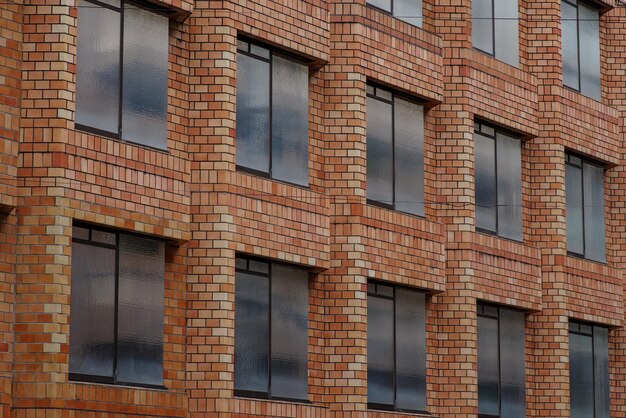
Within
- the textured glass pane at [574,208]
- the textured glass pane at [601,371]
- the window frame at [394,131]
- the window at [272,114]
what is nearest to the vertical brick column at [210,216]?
the window at [272,114]

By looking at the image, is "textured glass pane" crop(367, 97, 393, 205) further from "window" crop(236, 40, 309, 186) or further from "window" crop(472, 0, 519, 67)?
"window" crop(472, 0, 519, 67)

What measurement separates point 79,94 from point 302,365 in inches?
244

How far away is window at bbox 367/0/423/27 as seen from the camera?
2748 cm

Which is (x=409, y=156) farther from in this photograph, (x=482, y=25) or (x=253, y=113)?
(x=253, y=113)

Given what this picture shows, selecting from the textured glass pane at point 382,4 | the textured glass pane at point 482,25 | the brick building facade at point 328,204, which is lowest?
the brick building facade at point 328,204

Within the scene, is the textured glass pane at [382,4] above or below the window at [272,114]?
above

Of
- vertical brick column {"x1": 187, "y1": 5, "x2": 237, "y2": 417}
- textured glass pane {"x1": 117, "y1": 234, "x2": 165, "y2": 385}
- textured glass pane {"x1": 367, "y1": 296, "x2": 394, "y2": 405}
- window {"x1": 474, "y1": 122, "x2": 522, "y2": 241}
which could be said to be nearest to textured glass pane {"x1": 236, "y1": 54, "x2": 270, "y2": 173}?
vertical brick column {"x1": 187, "y1": 5, "x2": 237, "y2": 417}

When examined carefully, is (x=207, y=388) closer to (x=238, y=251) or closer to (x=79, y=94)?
(x=238, y=251)

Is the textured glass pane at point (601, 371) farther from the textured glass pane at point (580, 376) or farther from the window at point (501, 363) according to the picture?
the window at point (501, 363)

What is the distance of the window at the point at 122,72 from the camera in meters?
21.2

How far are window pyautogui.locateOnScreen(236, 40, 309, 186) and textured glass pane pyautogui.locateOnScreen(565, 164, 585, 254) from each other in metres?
8.85

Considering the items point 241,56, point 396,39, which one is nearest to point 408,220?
point 396,39

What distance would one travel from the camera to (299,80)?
25406 mm

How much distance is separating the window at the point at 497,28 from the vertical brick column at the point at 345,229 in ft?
15.0
